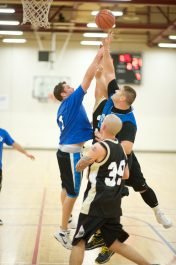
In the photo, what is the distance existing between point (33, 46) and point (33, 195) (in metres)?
11.2

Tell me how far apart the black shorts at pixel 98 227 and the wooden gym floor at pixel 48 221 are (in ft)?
3.23

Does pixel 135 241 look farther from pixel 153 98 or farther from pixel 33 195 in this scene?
pixel 153 98

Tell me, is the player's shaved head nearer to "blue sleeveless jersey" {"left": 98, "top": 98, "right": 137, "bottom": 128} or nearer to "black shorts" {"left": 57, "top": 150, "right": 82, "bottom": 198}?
"blue sleeveless jersey" {"left": 98, "top": 98, "right": 137, "bottom": 128}

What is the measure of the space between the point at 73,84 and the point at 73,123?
1379 centimetres

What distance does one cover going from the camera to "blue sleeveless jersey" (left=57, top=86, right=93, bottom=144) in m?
5.14

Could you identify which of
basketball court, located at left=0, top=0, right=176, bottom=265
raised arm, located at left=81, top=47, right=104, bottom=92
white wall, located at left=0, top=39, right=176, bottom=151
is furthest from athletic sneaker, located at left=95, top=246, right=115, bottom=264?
white wall, located at left=0, top=39, right=176, bottom=151

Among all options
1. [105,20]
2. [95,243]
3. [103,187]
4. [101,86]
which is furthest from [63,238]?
[105,20]

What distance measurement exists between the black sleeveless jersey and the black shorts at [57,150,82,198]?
1.37 m

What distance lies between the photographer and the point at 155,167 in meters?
13.8

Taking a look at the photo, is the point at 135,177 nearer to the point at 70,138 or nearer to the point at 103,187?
the point at 70,138

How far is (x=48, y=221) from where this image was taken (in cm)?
650

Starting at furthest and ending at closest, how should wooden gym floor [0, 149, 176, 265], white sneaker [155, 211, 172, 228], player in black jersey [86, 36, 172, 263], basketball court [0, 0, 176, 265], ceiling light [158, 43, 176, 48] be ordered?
ceiling light [158, 43, 176, 48] → basketball court [0, 0, 176, 265] → white sneaker [155, 211, 172, 228] → wooden gym floor [0, 149, 176, 265] → player in black jersey [86, 36, 172, 263]

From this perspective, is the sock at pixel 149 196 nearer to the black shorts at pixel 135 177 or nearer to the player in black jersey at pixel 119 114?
the player in black jersey at pixel 119 114

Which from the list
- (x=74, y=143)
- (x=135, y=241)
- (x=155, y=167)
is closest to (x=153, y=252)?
(x=135, y=241)
